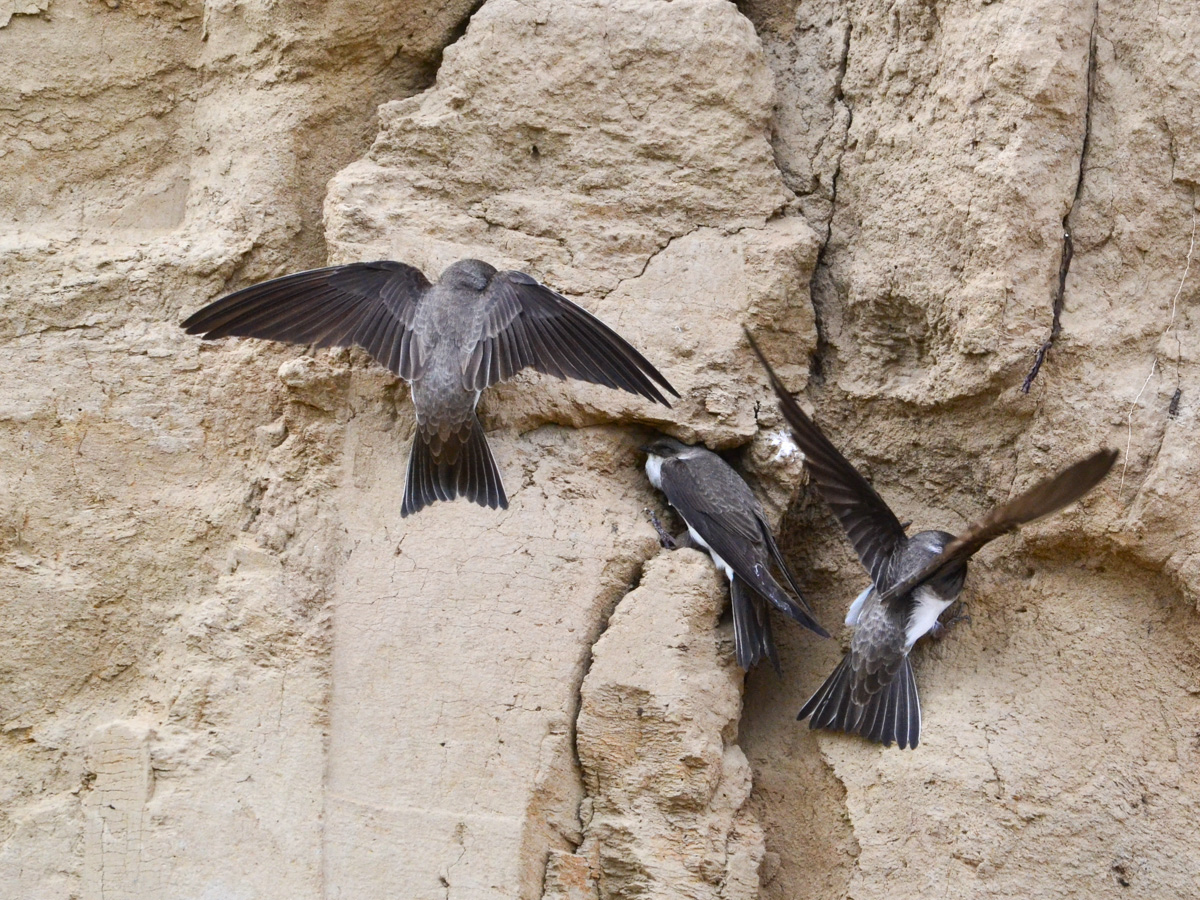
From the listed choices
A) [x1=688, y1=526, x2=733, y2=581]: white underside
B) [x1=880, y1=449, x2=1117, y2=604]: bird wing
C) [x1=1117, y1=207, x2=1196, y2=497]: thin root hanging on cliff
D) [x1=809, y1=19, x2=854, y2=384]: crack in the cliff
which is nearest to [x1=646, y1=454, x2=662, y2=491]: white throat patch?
[x1=688, y1=526, x2=733, y2=581]: white underside

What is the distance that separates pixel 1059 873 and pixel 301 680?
70.4 inches

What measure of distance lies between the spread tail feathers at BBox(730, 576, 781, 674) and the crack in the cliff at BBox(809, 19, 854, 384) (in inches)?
27.5

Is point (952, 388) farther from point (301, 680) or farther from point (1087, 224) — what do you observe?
point (301, 680)

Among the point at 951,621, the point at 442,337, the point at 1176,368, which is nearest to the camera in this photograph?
the point at 1176,368

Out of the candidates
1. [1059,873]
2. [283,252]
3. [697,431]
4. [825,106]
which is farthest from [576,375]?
[1059,873]

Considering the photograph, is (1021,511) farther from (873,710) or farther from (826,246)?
(826,246)

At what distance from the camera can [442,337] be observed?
136 inches

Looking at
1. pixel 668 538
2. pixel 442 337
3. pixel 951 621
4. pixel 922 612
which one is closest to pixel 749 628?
pixel 668 538

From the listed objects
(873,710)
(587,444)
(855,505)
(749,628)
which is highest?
(587,444)

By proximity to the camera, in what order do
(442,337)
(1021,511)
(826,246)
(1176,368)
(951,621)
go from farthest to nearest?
(826,246) → (951,621) → (442,337) → (1176,368) → (1021,511)

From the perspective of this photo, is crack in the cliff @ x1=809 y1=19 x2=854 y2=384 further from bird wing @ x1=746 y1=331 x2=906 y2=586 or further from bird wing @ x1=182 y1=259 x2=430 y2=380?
bird wing @ x1=182 y1=259 x2=430 y2=380

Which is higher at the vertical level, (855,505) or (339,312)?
(339,312)

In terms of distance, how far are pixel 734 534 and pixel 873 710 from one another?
55cm

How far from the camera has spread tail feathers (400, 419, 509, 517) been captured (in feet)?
11.2
